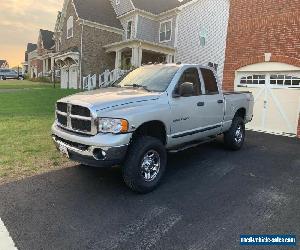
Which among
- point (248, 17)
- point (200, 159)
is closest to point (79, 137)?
point (200, 159)

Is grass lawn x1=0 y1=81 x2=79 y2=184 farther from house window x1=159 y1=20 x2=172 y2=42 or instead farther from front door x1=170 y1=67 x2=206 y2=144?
house window x1=159 y1=20 x2=172 y2=42

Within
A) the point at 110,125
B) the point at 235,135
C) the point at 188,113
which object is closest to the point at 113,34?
the point at 235,135

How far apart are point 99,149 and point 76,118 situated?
74 centimetres

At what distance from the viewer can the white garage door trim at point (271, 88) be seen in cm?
1215

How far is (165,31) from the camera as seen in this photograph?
86.3ft

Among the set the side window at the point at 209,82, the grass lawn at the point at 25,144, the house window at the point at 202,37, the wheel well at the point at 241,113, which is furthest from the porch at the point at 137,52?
the side window at the point at 209,82

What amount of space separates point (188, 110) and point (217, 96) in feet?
4.77

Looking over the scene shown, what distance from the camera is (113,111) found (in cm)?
473

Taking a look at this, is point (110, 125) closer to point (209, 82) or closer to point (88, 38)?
point (209, 82)

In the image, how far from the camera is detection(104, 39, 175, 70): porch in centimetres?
2362

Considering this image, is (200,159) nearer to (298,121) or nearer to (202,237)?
(202,237)

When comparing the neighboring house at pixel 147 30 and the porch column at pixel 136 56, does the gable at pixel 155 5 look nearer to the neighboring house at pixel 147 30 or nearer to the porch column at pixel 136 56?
the neighboring house at pixel 147 30

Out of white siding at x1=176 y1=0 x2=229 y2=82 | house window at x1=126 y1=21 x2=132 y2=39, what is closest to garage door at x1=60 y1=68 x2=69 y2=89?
house window at x1=126 y1=21 x2=132 y2=39

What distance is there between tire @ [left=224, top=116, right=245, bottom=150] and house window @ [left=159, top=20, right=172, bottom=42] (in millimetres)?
18704
